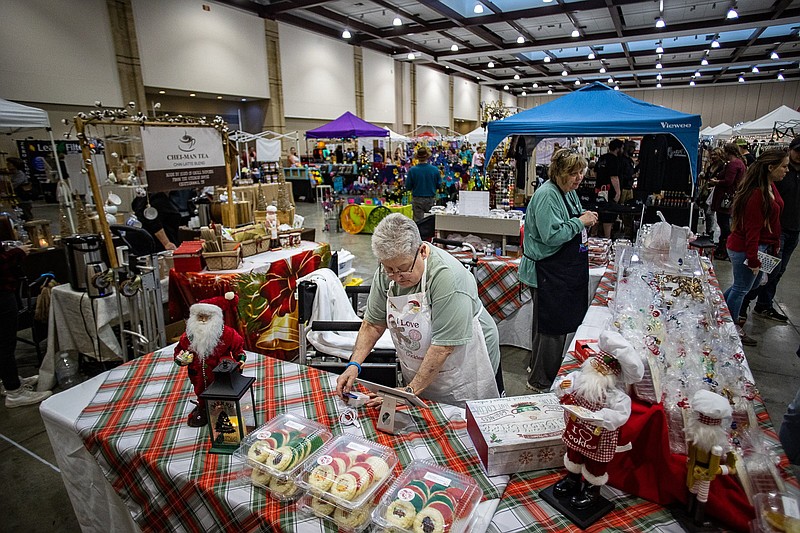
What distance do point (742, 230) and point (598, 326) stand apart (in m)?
2.05

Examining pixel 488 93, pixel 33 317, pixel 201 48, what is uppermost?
pixel 488 93

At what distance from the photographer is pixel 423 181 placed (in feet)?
23.4

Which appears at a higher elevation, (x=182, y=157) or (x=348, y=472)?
(x=182, y=157)

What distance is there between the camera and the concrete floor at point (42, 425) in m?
2.27

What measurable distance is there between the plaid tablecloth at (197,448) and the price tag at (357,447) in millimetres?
114

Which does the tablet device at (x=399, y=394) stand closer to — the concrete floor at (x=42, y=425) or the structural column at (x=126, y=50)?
the concrete floor at (x=42, y=425)

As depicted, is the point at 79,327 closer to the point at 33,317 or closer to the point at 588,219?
the point at 33,317

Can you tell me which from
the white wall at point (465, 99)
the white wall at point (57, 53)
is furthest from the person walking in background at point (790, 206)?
the white wall at point (465, 99)

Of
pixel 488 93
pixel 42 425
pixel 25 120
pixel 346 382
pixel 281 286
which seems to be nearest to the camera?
pixel 346 382

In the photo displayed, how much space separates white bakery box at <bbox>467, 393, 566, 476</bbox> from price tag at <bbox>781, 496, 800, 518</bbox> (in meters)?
0.49

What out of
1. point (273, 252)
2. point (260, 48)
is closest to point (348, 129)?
point (260, 48)

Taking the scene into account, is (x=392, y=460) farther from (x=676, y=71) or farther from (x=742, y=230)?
(x=676, y=71)

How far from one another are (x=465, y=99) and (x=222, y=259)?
78.1 ft

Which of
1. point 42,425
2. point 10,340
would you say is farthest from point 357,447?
point 10,340
